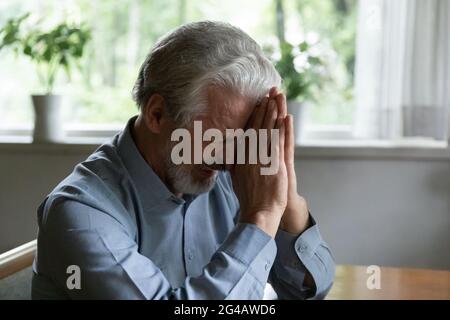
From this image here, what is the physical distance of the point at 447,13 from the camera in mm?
2164

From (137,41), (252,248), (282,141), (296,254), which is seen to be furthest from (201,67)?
(137,41)

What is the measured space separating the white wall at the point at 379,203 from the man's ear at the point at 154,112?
1173mm

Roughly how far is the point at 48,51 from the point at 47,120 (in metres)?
0.25

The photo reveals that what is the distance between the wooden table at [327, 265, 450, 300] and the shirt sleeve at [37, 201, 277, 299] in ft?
1.21

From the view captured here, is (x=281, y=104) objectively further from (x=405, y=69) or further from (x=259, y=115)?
(x=405, y=69)

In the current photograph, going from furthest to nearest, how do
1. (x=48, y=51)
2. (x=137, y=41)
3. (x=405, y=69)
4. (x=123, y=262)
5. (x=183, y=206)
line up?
(x=137, y=41), (x=48, y=51), (x=405, y=69), (x=183, y=206), (x=123, y=262)

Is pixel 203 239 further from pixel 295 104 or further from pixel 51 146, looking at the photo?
pixel 51 146

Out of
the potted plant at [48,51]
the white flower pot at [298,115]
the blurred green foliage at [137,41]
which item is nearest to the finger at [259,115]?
the white flower pot at [298,115]

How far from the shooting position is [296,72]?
2.26m

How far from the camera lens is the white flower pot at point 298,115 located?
2.22 m

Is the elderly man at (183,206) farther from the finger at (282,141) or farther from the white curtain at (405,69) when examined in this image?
the white curtain at (405,69)

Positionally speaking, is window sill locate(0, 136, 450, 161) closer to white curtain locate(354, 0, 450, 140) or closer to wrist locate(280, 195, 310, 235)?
white curtain locate(354, 0, 450, 140)

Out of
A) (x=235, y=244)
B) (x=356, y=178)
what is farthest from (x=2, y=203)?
(x=235, y=244)

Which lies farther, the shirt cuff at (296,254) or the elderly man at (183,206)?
the shirt cuff at (296,254)
